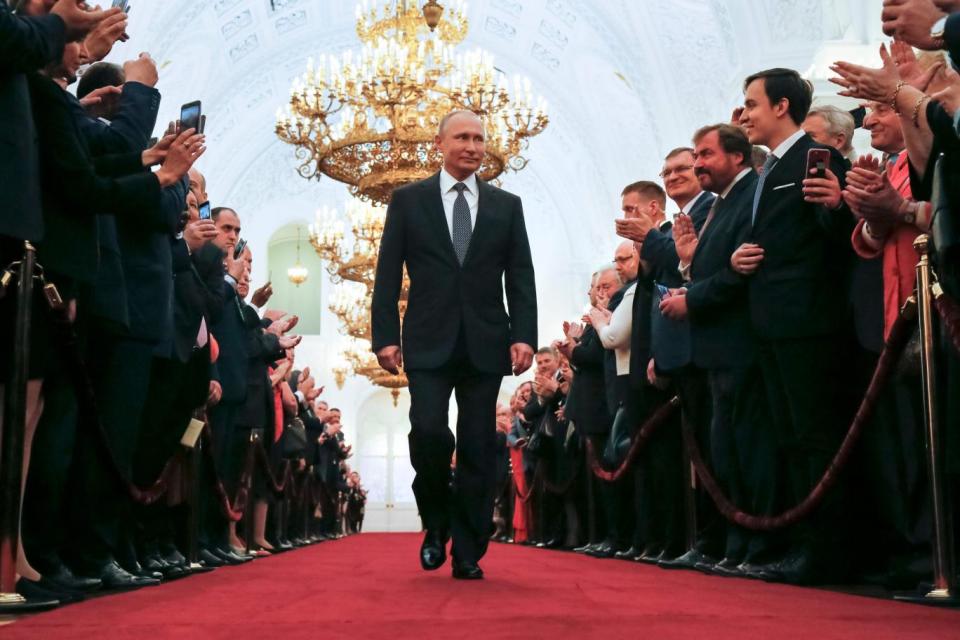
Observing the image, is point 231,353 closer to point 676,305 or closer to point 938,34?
point 676,305

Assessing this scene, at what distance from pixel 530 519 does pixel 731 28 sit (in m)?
5.93

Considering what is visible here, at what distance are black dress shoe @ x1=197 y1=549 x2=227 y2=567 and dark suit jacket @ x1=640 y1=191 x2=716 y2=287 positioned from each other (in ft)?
8.64

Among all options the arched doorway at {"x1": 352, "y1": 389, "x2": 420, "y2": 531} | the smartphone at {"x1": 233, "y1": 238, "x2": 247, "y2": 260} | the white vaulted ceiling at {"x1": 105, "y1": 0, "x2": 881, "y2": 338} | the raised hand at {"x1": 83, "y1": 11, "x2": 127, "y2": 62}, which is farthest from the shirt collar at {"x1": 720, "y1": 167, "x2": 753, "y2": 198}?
the arched doorway at {"x1": 352, "y1": 389, "x2": 420, "y2": 531}

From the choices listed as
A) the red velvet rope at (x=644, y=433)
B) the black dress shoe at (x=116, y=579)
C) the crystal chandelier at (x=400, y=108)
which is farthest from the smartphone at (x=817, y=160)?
the crystal chandelier at (x=400, y=108)

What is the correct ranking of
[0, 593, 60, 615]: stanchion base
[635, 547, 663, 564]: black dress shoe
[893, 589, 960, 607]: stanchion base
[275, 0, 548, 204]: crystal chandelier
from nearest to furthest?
[0, 593, 60, 615]: stanchion base → [893, 589, 960, 607]: stanchion base → [635, 547, 663, 564]: black dress shoe → [275, 0, 548, 204]: crystal chandelier

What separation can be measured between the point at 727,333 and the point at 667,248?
92 centimetres

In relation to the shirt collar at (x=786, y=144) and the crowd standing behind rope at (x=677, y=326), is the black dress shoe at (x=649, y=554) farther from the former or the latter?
the shirt collar at (x=786, y=144)

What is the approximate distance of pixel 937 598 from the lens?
3.06m

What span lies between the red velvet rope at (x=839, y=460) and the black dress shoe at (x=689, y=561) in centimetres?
36

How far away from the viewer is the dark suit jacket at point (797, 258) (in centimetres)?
418

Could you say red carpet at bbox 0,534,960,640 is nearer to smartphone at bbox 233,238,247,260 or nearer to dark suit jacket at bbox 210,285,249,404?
dark suit jacket at bbox 210,285,249,404

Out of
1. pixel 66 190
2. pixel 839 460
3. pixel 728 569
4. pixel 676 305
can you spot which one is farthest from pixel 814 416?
pixel 66 190

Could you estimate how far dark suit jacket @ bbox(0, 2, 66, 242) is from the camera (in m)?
2.94

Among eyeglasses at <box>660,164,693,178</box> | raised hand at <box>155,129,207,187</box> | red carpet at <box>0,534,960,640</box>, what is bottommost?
red carpet at <box>0,534,960,640</box>
